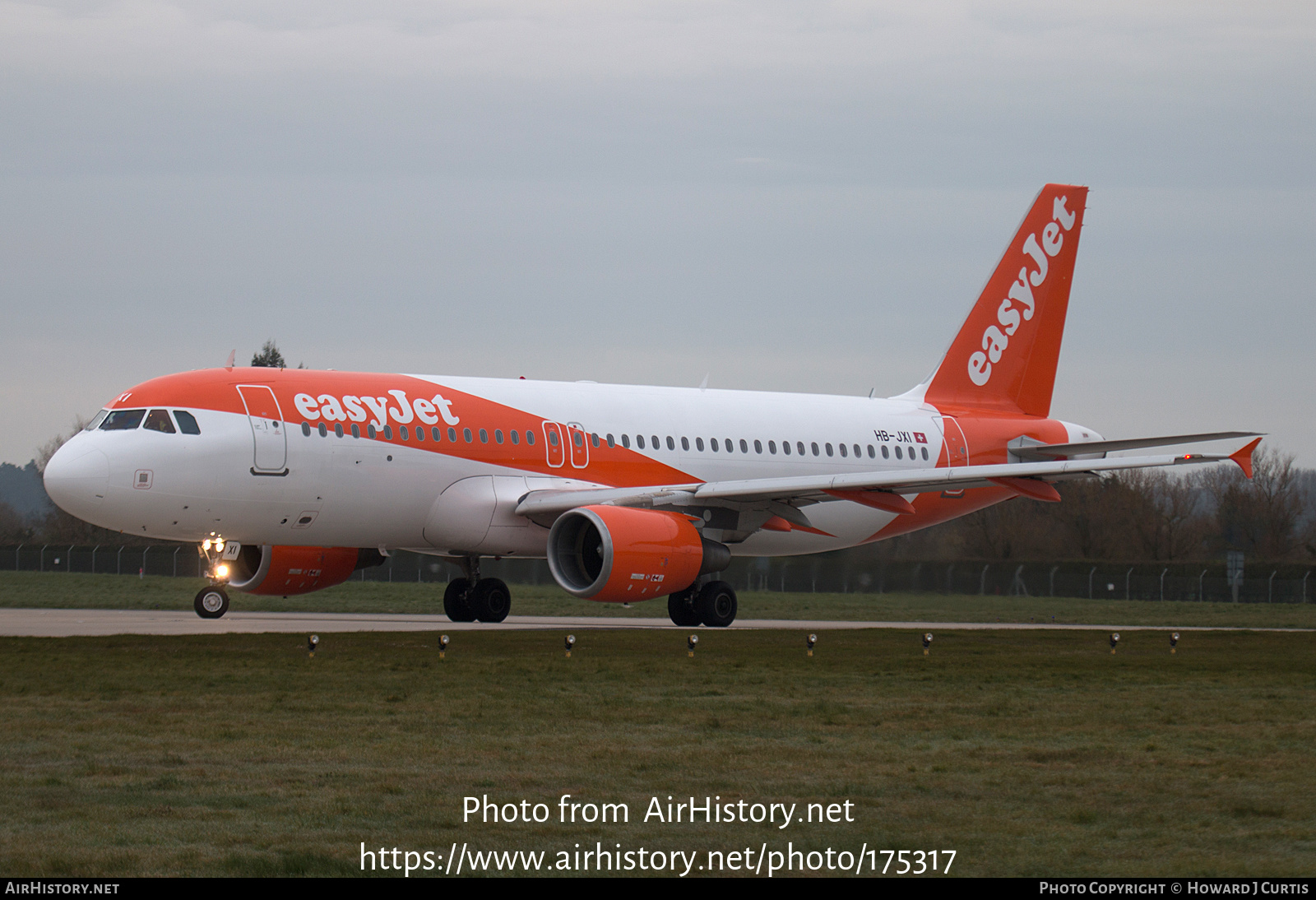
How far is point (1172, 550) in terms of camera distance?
Result: 5328 centimetres

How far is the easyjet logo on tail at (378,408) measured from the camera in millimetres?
24578

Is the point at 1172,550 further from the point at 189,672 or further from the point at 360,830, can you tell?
the point at 360,830

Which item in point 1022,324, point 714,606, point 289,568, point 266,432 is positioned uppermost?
point 1022,324

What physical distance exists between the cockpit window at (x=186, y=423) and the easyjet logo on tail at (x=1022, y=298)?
17107 mm

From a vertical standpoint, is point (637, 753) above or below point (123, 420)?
below

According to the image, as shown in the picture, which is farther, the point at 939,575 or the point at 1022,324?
the point at 939,575

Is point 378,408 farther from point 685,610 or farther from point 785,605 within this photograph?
point 785,605

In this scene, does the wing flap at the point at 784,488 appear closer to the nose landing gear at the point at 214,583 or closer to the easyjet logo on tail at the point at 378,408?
the easyjet logo on tail at the point at 378,408

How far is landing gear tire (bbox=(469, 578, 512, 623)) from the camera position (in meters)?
28.7

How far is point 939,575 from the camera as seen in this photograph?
132 feet

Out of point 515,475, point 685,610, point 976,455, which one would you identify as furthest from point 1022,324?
point 515,475

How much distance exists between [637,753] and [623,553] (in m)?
12.0

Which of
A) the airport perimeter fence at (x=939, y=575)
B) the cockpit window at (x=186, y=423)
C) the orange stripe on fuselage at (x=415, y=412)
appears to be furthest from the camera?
the airport perimeter fence at (x=939, y=575)

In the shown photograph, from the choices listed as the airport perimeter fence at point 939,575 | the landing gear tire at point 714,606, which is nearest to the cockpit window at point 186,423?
the landing gear tire at point 714,606
